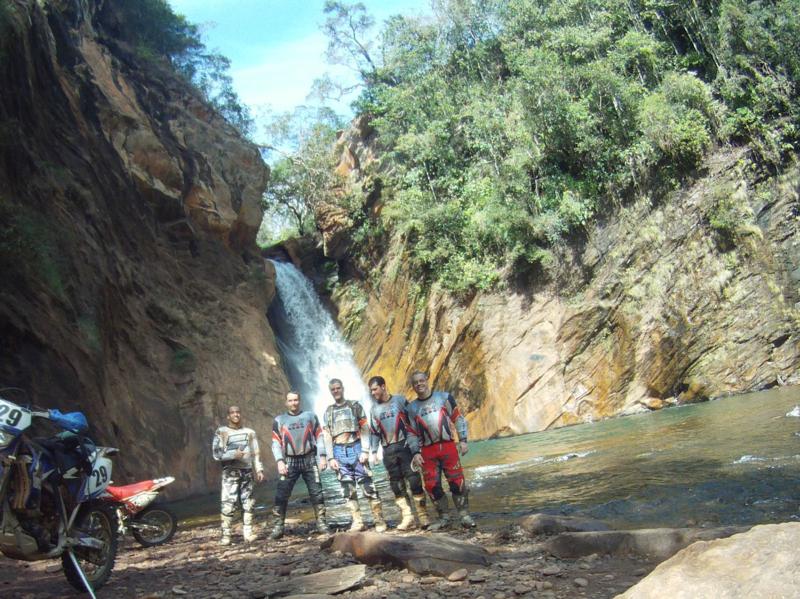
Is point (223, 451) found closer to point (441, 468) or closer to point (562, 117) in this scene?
point (441, 468)

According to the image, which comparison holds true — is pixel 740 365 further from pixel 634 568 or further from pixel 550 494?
pixel 634 568

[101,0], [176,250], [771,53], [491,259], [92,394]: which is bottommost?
[92,394]

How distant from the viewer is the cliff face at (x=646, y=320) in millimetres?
17906

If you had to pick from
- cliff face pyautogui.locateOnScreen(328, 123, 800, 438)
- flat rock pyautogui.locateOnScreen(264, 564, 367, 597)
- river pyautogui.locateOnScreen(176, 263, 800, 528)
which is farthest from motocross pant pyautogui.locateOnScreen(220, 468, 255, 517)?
cliff face pyautogui.locateOnScreen(328, 123, 800, 438)

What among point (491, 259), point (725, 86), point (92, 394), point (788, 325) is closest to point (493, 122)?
point (491, 259)

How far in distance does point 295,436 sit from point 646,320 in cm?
1466

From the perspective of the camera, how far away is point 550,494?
7789 millimetres

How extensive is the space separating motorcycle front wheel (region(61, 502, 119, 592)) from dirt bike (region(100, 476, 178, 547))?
246 centimetres

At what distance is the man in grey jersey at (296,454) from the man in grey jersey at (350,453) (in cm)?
29

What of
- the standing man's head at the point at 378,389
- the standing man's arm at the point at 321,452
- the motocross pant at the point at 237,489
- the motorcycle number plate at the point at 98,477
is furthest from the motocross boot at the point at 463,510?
the motorcycle number plate at the point at 98,477

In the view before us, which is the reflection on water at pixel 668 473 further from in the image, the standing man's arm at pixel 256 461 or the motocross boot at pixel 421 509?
the standing man's arm at pixel 256 461

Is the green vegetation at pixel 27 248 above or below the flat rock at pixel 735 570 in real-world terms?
above

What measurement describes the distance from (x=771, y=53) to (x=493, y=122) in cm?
990

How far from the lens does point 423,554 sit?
4.36 metres
